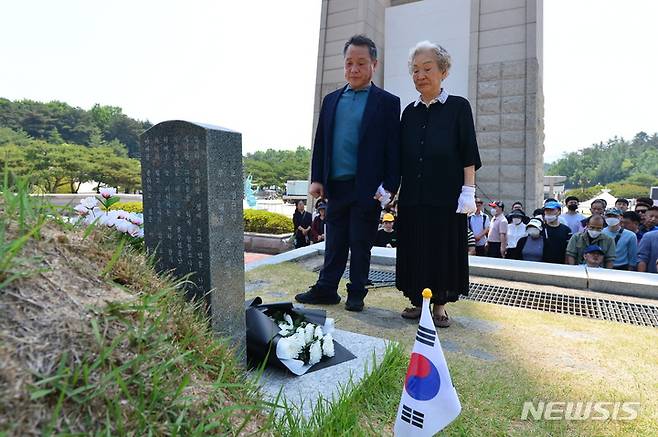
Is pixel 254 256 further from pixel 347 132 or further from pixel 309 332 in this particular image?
pixel 309 332

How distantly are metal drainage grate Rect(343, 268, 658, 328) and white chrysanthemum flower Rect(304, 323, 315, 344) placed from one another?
78.6 inches

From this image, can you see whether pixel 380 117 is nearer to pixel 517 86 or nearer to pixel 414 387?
pixel 414 387

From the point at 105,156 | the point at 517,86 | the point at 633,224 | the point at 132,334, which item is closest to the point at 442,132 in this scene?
the point at 132,334

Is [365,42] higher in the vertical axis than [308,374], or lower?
higher

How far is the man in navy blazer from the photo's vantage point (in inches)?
123

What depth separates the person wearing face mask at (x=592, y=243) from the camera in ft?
16.3

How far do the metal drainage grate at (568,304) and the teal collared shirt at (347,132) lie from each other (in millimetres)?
1542

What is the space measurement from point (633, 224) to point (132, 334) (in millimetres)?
6596

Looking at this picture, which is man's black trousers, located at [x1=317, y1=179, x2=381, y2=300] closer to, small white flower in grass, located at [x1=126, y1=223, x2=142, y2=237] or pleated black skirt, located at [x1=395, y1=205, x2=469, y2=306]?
pleated black skirt, located at [x1=395, y1=205, x2=469, y2=306]

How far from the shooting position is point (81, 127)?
51438 mm

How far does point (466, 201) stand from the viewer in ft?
9.21

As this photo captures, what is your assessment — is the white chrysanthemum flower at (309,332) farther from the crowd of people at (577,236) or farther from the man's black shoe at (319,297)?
the crowd of people at (577,236)

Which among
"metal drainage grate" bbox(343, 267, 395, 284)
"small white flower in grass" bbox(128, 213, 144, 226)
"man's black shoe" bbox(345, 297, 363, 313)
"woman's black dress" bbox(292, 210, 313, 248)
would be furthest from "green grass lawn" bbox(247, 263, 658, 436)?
"woman's black dress" bbox(292, 210, 313, 248)

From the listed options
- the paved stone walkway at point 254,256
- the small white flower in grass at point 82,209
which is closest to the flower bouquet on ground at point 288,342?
the small white flower in grass at point 82,209
